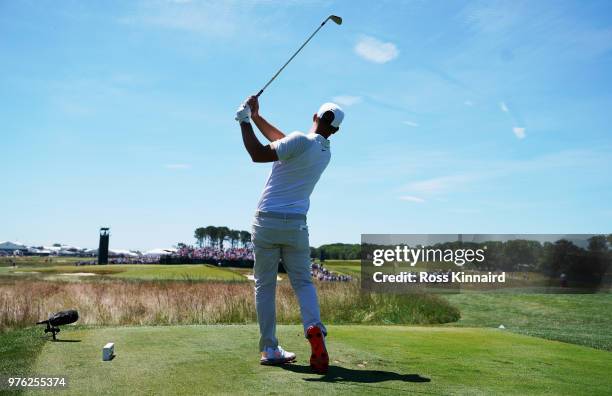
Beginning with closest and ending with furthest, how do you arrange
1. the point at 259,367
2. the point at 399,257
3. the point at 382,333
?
the point at 259,367, the point at 382,333, the point at 399,257

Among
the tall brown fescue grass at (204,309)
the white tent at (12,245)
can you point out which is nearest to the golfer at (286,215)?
the tall brown fescue grass at (204,309)

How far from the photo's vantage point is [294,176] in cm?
480

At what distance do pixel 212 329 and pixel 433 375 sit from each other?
10.1ft

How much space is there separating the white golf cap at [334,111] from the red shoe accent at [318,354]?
179 centimetres

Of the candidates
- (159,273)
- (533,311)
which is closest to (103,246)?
(159,273)

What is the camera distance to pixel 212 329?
256 inches

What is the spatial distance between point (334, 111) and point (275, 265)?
1.44m

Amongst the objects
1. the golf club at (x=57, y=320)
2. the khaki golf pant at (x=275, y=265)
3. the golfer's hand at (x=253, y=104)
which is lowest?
the golf club at (x=57, y=320)

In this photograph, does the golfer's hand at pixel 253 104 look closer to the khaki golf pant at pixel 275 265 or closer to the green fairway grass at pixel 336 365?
the khaki golf pant at pixel 275 265

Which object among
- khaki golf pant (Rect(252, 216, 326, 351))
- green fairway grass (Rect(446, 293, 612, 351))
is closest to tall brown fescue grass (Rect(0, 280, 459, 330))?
green fairway grass (Rect(446, 293, 612, 351))

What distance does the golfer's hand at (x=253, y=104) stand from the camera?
4.98 metres

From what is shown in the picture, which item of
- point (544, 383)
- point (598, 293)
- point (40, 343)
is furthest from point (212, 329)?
point (598, 293)

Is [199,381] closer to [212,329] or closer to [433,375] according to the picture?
[433,375]

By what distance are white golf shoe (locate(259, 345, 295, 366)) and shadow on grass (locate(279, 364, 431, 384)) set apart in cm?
9
